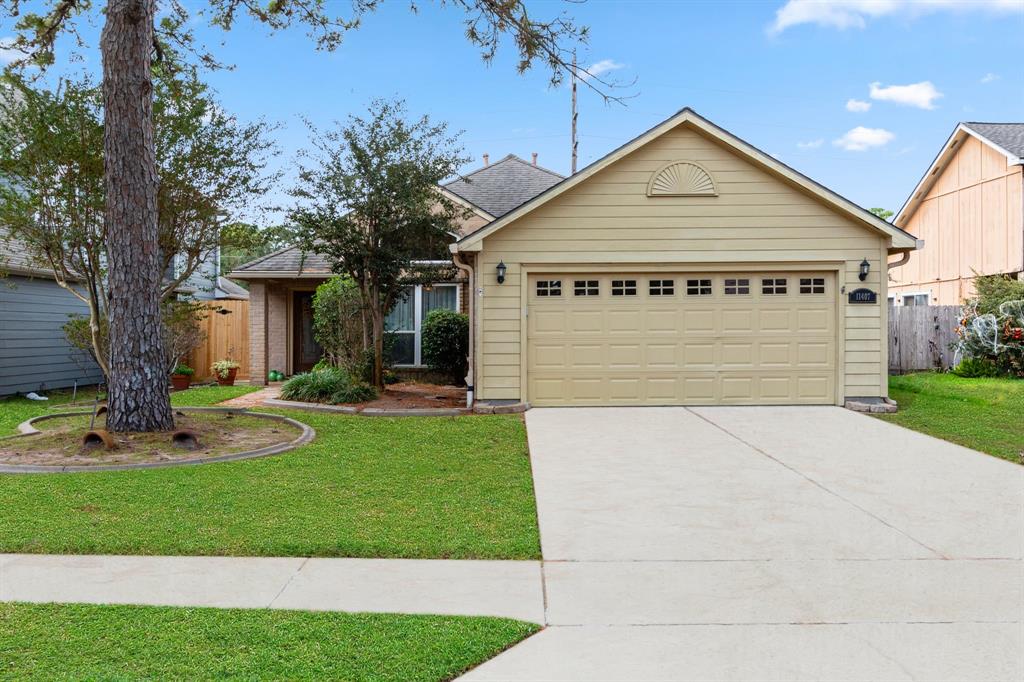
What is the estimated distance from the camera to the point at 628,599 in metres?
3.85

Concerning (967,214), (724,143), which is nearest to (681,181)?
(724,143)

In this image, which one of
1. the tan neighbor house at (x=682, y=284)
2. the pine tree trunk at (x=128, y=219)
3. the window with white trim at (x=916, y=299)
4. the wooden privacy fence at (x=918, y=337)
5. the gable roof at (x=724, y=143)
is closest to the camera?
the pine tree trunk at (x=128, y=219)

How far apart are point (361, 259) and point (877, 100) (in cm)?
3080

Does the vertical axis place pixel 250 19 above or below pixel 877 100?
below

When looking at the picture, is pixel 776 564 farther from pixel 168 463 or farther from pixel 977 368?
pixel 977 368

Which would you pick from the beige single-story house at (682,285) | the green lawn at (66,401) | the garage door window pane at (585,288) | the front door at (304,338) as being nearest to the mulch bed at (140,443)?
the green lawn at (66,401)

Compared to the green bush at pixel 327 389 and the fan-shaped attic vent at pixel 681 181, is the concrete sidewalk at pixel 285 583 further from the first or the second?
the fan-shaped attic vent at pixel 681 181

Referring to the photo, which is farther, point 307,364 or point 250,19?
point 307,364

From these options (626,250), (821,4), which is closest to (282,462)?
(626,250)

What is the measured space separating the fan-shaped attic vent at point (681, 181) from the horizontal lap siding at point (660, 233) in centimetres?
9

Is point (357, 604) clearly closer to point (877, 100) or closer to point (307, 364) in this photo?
point (307, 364)

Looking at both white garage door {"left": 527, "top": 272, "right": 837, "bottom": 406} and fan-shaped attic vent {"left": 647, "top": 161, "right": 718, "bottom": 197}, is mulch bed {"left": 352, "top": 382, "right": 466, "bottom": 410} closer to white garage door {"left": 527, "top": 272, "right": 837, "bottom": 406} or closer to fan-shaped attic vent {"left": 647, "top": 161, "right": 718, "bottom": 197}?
white garage door {"left": 527, "top": 272, "right": 837, "bottom": 406}

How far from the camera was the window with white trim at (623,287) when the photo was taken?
38.4 ft

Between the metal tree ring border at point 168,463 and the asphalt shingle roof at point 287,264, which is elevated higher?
the asphalt shingle roof at point 287,264
